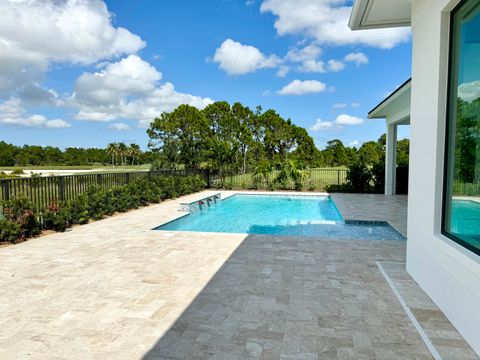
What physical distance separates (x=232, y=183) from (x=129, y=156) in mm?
50436

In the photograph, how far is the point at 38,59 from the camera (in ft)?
43.8

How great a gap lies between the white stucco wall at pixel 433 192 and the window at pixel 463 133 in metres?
0.09

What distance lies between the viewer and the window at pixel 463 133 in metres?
2.45

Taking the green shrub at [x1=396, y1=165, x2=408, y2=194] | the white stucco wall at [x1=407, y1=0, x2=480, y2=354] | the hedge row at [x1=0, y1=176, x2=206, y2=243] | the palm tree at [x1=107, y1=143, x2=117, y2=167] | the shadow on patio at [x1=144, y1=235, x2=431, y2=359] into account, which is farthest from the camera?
the palm tree at [x1=107, y1=143, x2=117, y2=167]

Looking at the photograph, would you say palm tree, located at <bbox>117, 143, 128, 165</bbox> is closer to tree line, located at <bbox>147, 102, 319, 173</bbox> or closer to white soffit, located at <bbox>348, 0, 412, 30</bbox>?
tree line, located at <bbox>147, 102, 319, 173</bbox>

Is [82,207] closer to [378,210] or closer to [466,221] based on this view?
[466,221]

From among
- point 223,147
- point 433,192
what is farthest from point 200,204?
point 433,192

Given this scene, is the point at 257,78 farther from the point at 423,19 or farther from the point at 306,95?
the point at 423,19

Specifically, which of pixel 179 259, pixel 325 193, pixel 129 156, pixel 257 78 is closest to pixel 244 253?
pixel 179 259

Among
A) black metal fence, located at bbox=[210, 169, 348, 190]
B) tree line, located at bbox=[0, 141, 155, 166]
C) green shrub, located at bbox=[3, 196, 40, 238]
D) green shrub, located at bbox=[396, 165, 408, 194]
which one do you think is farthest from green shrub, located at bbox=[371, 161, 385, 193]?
tree line, located at bbox=[0, 141, 155, 166]

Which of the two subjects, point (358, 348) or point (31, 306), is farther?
point (31, 306)

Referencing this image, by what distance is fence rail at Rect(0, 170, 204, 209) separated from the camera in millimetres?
6100

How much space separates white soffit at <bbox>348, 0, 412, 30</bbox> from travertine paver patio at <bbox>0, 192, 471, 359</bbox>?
355cm

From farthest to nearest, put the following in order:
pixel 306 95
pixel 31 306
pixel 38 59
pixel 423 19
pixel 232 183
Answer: pixel 306 95
pixel 232 183
pixel 38 59
pixel 423 19
pixel 31 306
